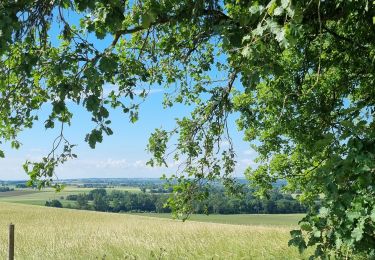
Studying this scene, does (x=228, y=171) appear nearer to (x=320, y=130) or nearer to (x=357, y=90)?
(x=320, y=130)

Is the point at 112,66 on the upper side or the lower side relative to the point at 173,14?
lower

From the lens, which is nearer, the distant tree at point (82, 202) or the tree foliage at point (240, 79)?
the tree foliage at point (240, 79)

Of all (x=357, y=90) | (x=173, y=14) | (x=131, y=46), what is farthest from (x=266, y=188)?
(x=173, y=14)

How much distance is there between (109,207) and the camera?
8338 centimetres

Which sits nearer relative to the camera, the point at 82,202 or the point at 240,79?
the point at 240,79

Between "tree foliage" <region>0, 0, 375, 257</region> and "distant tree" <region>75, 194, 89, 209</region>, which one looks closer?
"tree foliage" <region>0, 0, 375, 257</region>

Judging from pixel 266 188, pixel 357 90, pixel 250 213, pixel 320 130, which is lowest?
pixel 250 213

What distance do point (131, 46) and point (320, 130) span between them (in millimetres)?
5030

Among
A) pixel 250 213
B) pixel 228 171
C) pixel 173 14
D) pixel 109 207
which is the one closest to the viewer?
pixel 173 14

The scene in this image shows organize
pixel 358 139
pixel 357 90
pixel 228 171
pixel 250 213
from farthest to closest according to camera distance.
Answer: pixel 250 213 → pixel 357 90 → pixel 228 171 → pixel 358 139

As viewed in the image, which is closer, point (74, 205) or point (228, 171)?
point (228, 171)

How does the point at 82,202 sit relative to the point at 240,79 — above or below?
below

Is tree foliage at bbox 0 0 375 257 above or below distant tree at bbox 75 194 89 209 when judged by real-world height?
above

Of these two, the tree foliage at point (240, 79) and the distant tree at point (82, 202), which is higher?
the tree foliage at point (240, 79)
